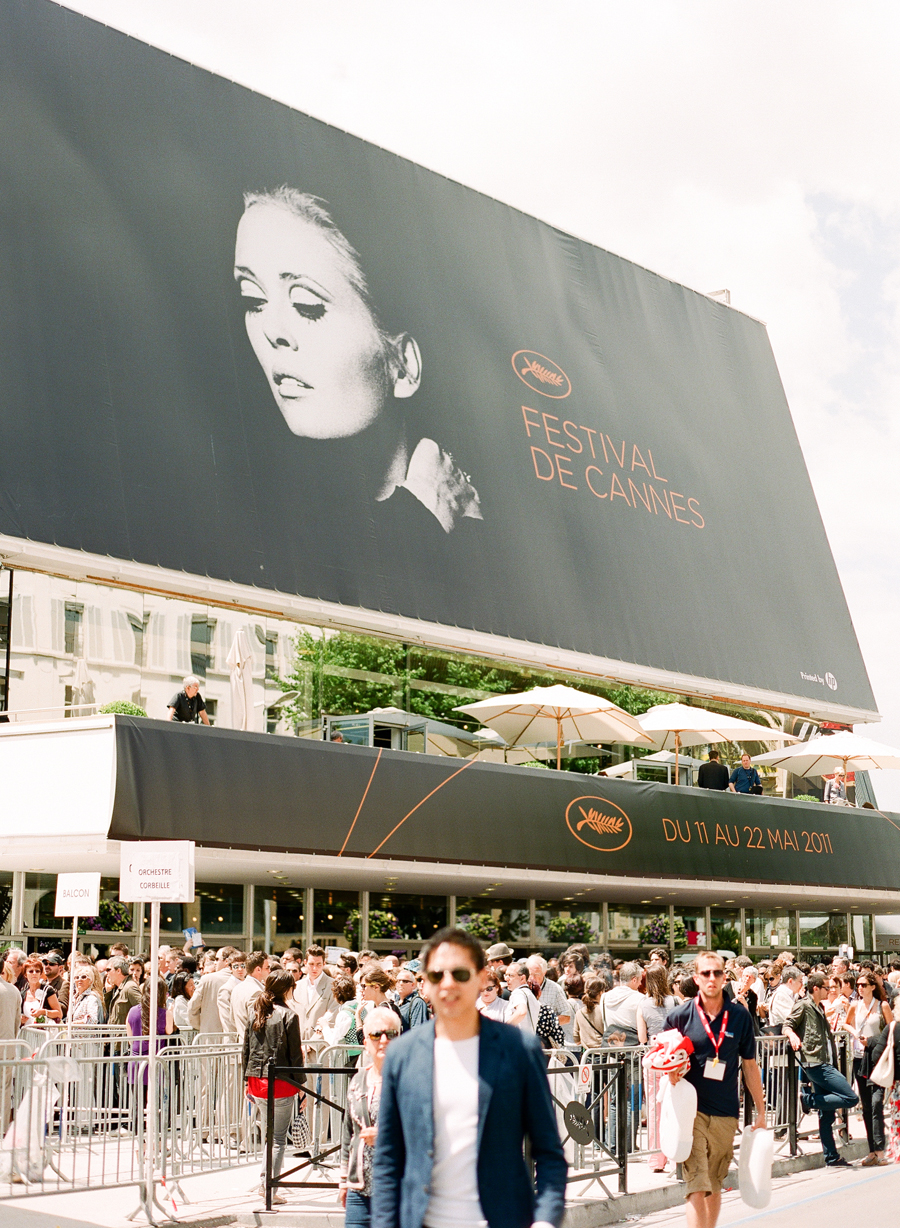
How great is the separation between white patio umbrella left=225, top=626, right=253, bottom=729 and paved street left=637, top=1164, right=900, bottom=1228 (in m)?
11.7

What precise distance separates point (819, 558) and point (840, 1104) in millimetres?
24193

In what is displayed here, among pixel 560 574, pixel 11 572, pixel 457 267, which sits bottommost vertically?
pixel 11 572

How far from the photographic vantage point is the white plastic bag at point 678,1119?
813 cm

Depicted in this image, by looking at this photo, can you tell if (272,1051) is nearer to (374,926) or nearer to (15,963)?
(15,963)

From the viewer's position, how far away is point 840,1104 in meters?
13.3

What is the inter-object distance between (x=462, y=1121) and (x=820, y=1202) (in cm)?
812

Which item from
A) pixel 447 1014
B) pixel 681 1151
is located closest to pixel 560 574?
pixel 681 1151

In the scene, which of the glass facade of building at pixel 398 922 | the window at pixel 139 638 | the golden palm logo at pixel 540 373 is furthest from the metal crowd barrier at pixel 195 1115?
the golden palm logo at pixel 540 373

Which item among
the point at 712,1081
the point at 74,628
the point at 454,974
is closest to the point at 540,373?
the point at 74,628

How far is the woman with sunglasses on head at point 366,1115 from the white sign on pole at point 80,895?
8.55m

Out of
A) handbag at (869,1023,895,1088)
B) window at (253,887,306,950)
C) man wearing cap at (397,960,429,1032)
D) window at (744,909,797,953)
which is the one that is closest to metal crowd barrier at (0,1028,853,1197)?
man wearing cap at (397,960,429,1032)

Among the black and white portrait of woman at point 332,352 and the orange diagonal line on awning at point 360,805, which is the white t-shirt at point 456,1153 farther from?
the black and white portrait of woman at point 332,352

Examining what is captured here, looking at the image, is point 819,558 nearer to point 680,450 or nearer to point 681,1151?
point 680,450

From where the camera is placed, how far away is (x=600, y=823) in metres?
25.0
